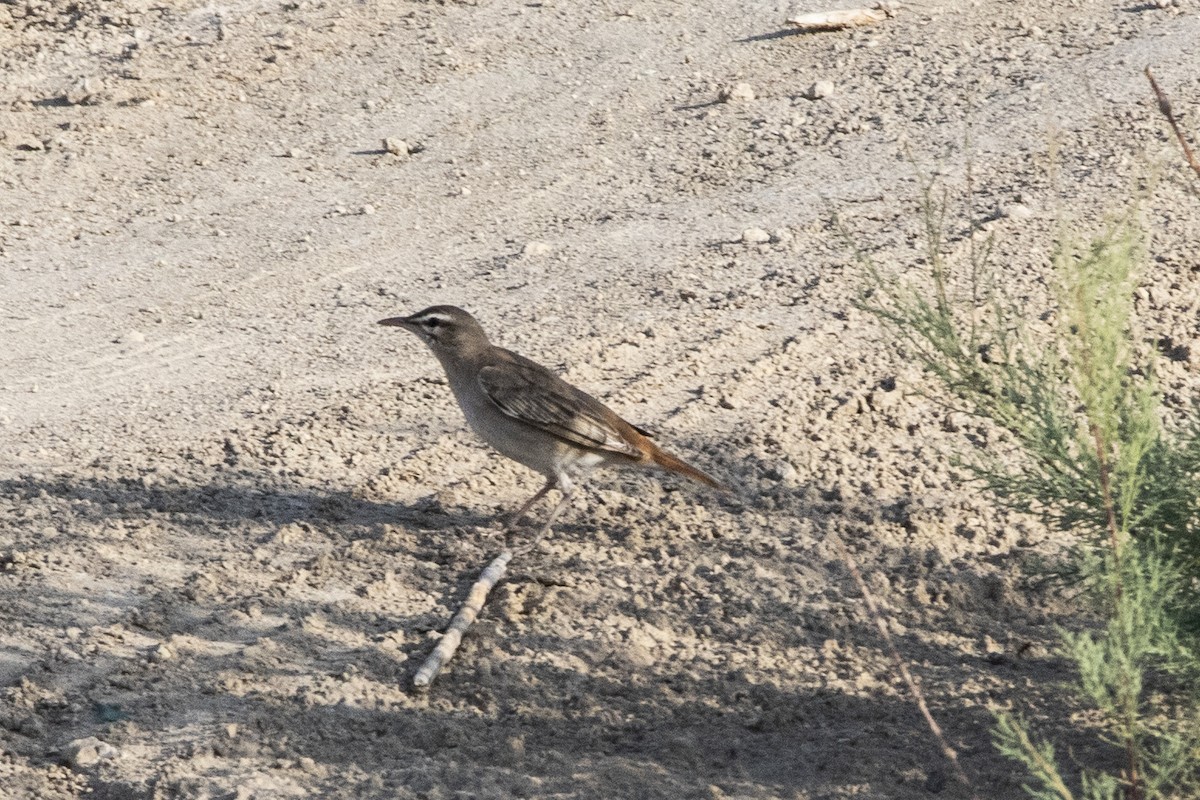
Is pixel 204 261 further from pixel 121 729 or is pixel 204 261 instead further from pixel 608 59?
pixel 121 729

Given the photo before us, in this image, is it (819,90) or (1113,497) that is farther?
(819,90)

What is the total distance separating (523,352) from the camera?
880 centimetres

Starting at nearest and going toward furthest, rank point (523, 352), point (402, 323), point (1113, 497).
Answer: point (1113, 497), point (402, 323), point (523, 352)

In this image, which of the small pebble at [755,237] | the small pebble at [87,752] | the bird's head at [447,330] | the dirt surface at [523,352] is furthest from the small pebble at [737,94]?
the small pebble at [87,752]

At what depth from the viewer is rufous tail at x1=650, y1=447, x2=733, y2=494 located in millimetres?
6891

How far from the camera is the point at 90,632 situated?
20.0 ft

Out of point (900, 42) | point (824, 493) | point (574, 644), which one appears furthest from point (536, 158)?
point (574, 644)

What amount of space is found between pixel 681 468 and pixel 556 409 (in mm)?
613

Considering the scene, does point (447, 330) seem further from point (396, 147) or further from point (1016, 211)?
point (396, 147)

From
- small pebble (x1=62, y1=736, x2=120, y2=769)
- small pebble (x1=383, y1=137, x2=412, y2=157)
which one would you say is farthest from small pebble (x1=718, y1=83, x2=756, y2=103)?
small pebble (x1=62, y1=736, x2=120, y2=769)

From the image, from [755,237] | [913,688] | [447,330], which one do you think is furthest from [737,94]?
[913,688]

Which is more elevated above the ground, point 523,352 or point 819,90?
point 819,90

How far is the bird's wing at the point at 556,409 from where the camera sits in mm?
7059

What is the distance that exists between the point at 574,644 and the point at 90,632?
1788 mm
